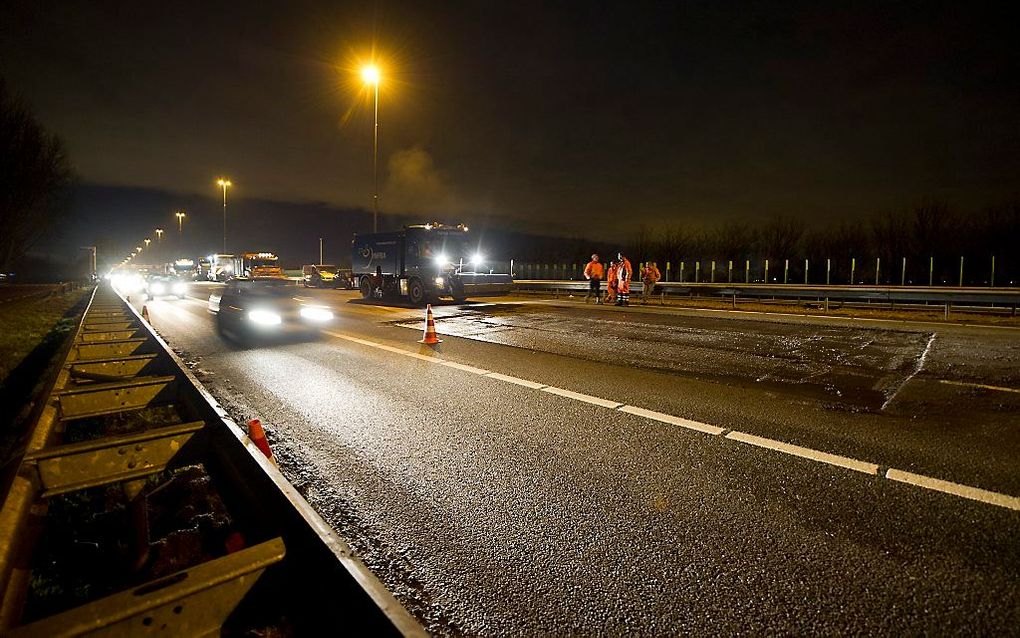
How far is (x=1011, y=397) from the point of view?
20.2ft

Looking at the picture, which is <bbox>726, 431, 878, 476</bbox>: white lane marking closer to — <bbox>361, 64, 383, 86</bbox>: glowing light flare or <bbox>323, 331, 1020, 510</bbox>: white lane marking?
A: <bbox>323, 331, 1020, 510</bbox>: white lane marking

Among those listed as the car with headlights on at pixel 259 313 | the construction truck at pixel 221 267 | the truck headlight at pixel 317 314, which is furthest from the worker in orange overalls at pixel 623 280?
the construction truck at pixel 221 267

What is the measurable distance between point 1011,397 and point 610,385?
14.6 ft

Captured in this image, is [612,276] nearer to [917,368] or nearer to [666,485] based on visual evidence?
[917,368]

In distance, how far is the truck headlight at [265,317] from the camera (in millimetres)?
13141

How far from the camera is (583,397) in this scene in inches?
245

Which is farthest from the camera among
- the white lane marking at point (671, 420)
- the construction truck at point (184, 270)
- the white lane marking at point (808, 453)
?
the construction truck at point (184, 270)

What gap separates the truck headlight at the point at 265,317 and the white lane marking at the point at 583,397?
894 centimetres

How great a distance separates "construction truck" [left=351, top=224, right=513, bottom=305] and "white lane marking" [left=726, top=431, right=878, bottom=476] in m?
16.0

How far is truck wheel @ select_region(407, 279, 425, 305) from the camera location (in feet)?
67.3

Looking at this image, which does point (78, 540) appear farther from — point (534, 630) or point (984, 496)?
point (984, 496)

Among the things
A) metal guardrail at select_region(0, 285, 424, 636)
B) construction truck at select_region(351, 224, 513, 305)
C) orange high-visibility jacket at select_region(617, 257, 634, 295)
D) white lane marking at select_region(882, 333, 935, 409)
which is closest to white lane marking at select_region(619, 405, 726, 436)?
white lane marking at select_region(882, 333, 935, 409)

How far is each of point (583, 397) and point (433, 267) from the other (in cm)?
1462

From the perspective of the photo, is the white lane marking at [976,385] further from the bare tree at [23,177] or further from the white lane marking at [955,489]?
the bare tree at [23,177]
